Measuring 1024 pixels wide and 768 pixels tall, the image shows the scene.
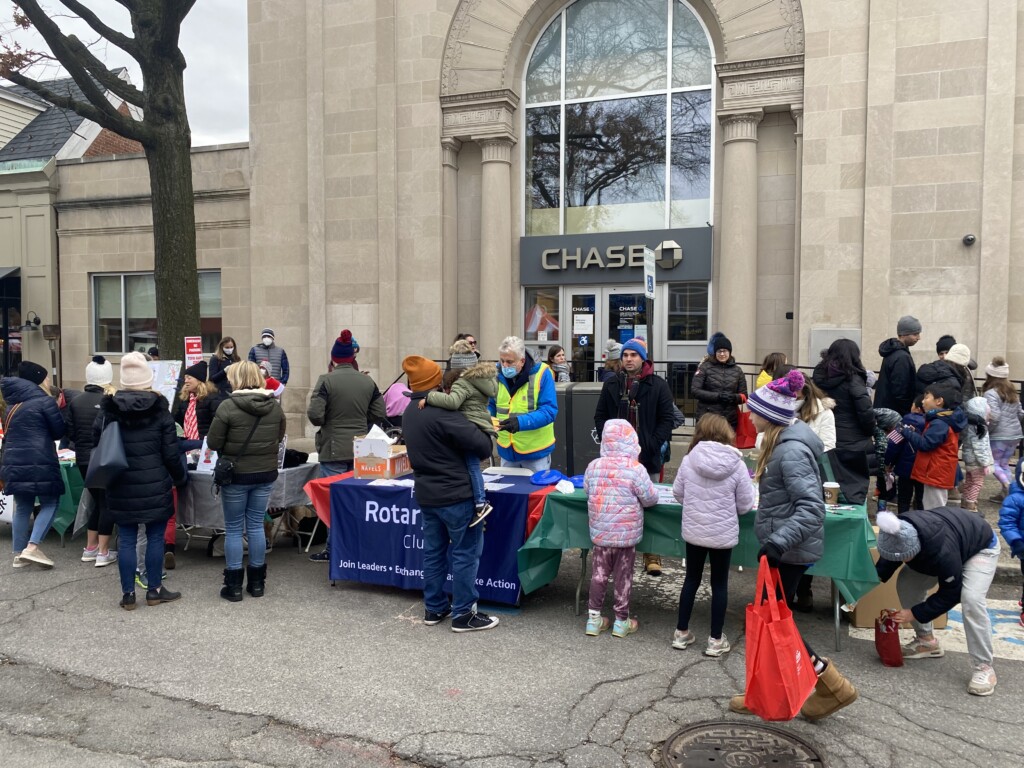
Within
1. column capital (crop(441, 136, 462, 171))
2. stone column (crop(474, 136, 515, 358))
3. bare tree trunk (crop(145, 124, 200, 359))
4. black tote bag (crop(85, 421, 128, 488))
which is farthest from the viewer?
column capital (crop(441, 136, 462, 171))

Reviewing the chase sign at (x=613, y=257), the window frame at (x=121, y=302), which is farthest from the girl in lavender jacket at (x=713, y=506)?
the window frame at (x=121, y=302)

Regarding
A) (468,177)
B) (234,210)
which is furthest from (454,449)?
(234,210)

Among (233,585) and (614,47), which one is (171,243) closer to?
(233,585)

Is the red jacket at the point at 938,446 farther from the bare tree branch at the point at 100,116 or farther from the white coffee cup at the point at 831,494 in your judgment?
the bare tree branch at the point at 100,116

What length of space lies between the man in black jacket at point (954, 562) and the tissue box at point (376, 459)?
391 cm

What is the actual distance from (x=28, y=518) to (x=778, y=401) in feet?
22.7

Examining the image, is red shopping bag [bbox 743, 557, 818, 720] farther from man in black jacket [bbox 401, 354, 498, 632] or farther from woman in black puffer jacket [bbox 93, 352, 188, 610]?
woman in black puffer jacket [bbox 93, 352, 188, 610]

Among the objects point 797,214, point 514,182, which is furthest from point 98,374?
point 797,214

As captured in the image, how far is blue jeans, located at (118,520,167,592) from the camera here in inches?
244

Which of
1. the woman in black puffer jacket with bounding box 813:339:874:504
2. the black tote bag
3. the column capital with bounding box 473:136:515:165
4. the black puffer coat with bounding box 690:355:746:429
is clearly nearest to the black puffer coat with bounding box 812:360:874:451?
the woman in black puffer jacket with bounding box 813:339:874:504

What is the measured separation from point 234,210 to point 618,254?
8316mm

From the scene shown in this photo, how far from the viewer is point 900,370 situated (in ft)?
27.4

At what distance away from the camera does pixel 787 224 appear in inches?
498

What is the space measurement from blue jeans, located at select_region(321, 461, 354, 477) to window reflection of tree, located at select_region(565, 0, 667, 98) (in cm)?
928
